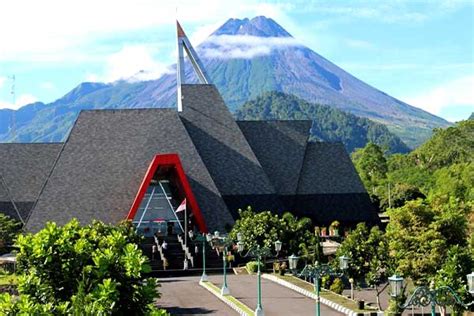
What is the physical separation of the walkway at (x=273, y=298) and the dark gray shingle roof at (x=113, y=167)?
1727 cm

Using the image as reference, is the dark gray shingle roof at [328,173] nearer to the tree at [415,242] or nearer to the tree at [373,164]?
the tree at [415,242]

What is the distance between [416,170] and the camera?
10581 centimetres

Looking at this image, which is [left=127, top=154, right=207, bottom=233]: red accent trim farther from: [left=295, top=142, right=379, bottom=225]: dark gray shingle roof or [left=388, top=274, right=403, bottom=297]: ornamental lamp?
[left=388, top=274, right=403, bottom=297]: ornamental lamp

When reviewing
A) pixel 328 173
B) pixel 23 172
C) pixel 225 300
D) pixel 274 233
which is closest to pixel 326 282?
pixel 225 300

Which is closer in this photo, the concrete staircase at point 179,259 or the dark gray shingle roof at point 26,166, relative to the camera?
the concrete staircase at point 179,259

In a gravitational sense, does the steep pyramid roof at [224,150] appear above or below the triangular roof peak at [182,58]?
below

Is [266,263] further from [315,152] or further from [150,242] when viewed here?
[315,152]

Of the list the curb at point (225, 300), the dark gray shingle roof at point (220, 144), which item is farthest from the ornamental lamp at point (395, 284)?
the dark gray shingle roof at point (220, 144)

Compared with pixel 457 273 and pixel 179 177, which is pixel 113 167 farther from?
pixel 457 273

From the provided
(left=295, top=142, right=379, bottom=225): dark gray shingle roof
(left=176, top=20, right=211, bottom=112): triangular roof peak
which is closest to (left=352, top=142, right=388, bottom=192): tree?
(left=295, top=142, right=379, bottom=225): dark gray shingle roof

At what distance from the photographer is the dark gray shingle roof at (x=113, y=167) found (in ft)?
193

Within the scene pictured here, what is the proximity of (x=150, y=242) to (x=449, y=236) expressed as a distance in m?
26.8

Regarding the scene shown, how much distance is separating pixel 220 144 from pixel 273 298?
2978 cm

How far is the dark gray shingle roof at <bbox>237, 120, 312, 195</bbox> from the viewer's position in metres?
65.5
